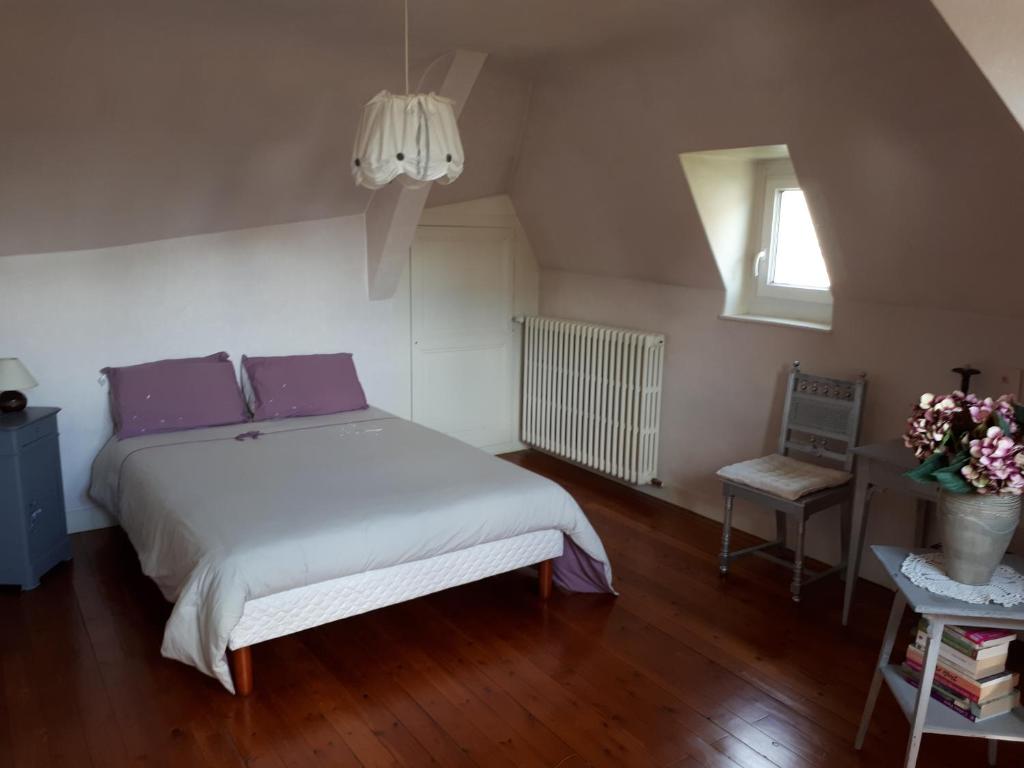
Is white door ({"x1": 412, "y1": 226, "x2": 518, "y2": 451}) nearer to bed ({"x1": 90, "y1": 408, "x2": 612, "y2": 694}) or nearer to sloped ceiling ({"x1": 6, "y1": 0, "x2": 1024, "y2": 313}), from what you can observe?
sloped ceiling ({"x1": 6, "y1": 0, "x2": 1024, "y2": 313})

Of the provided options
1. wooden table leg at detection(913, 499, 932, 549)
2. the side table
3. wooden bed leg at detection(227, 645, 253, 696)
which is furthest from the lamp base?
wooden table leg at detection(913, 499, 932, 549)

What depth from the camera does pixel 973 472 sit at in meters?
1.90

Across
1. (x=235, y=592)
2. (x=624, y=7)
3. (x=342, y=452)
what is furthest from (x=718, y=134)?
(x=235, y=592)

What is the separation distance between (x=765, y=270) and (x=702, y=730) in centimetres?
226

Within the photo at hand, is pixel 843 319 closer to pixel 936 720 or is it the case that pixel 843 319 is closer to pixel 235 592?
pixel 936 720

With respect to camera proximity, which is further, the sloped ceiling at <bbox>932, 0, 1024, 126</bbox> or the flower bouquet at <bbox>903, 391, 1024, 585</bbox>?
the sloped ceiling at <bbox>932, 0, 1024, 126</bbox>

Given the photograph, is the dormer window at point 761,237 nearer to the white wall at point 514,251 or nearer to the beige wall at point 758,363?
the beige wall at point 758,363

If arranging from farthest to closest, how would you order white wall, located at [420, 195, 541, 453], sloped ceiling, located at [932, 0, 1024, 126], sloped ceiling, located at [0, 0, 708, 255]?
white wall, located at [420, 195, 541, 453] → sloped ceiling, located at [0, 0, 708, 255] → sloped ceiling, located at [932, 0, 1024, 126]

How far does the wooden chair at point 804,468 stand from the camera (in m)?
3.20

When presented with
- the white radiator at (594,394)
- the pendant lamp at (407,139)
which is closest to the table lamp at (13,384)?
the pendant lamp at (407,139)

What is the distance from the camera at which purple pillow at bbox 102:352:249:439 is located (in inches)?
145

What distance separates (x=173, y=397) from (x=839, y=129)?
2.99 meters

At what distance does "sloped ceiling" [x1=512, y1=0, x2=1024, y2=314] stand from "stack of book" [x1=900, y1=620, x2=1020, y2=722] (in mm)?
1361

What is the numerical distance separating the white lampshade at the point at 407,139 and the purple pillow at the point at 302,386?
1.89 m
